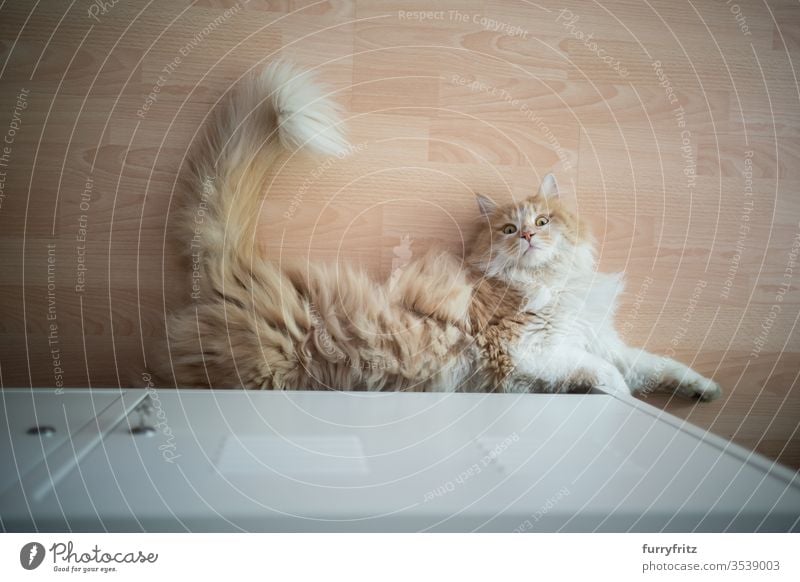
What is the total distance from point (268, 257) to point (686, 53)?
86 centimetres

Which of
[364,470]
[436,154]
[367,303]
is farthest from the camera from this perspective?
[436,154]

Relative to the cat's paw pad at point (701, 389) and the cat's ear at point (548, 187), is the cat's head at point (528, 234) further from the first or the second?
the cat's paw pad at point (701, 389)

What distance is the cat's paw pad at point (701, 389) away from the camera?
3.15 feet

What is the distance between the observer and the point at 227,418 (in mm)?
647

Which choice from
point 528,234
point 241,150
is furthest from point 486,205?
point 241,150

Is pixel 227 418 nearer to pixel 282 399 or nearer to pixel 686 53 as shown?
pixel 282 399

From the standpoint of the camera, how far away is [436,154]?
0.98 m

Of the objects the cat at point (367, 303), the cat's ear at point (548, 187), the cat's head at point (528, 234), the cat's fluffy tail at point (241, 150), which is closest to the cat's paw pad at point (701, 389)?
the cat at point (367, 303)

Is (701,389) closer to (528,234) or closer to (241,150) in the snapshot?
(528,234)

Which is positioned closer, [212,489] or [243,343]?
[212,489]

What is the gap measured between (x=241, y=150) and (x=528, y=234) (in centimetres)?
50

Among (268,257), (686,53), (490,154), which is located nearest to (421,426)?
(268,257)

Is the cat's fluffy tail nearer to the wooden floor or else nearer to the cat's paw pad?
the wooden floor

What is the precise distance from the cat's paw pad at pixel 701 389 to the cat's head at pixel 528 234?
0.30 metres
